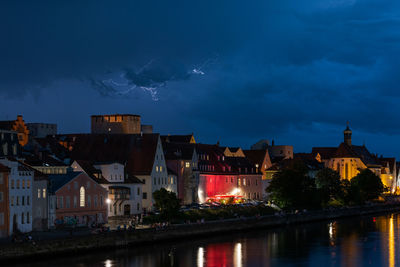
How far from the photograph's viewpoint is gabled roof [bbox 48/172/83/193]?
9788 centimetres

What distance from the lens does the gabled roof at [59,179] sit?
3853 inches

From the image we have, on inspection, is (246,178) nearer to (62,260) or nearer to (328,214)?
(328,214)

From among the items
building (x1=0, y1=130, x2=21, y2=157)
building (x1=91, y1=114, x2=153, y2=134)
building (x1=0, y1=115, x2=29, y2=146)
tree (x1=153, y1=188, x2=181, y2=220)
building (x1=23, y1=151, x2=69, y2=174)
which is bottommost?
tree (x1=153, y1=188, x2=181, y2=220)

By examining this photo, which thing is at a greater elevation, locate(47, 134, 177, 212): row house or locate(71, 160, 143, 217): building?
locate(47, 134, 177, 212): row house

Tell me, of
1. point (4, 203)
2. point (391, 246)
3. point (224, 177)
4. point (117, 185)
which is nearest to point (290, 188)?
point (224, 177)

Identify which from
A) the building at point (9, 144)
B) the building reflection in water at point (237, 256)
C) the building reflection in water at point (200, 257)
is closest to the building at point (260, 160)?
the building reflection in water at point (237, 256)

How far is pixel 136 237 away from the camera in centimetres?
9162

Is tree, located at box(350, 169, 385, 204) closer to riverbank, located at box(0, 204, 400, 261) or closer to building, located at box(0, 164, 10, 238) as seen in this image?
riverbank, located at box(0, 204, 400, 261)

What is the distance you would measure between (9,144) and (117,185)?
19239 mm

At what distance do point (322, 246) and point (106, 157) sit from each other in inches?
1813

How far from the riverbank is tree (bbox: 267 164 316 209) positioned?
3.22m

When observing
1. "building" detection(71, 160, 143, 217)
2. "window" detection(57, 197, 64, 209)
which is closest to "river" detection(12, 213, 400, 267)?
"window" detection(57, 197, 64, 209)

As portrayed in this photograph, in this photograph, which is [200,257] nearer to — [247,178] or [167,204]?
[167,204]

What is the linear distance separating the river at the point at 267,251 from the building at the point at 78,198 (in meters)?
12.9
